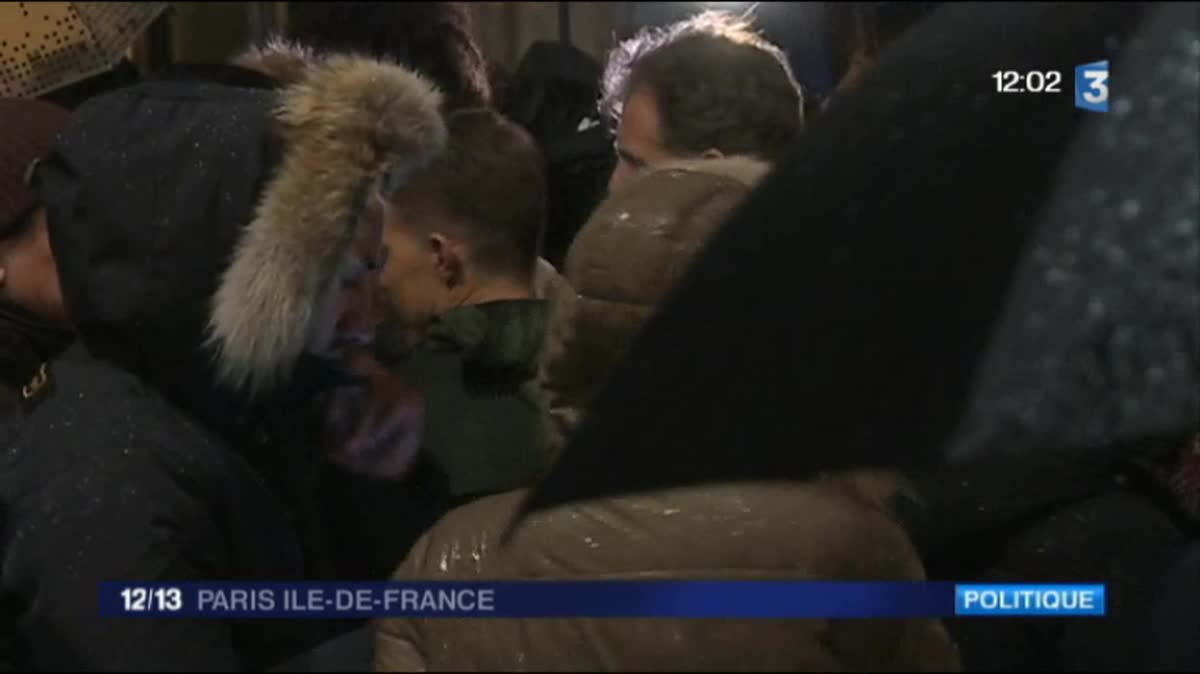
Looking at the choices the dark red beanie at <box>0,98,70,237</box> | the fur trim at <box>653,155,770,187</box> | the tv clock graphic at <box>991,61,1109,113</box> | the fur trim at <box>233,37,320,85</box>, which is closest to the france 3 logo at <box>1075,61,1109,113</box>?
the tv clock graphic at <box>991,61,1109,113</box>

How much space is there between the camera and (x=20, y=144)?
3.45ft

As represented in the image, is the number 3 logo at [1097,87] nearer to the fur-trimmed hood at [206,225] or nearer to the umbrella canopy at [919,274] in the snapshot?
the umbrella canopy at [919,274]

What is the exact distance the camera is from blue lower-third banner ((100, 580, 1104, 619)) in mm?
771

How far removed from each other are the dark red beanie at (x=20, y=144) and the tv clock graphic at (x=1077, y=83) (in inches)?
25.5

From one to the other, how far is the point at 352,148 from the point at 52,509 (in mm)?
293

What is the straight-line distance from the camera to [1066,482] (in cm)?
95

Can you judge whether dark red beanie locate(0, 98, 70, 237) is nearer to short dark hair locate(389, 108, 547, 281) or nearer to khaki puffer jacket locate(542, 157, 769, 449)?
short dark hair locate(389, 108, 547, 281)

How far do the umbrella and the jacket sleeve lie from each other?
38 centimetres

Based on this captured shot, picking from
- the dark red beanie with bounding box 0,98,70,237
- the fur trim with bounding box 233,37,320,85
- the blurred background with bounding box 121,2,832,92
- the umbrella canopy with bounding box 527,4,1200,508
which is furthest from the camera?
the blurred background with bounding box 121,2,832,92

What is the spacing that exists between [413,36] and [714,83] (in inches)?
24.5

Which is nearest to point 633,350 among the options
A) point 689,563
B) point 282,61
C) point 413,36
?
point 689,563

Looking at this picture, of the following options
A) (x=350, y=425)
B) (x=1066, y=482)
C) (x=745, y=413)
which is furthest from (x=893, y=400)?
(x=350, y=425)

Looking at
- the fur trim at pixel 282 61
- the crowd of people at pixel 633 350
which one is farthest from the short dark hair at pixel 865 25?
the fur trim at pixel 282 61

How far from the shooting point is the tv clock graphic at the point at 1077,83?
73 cm
